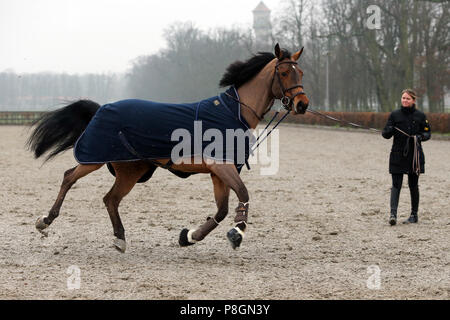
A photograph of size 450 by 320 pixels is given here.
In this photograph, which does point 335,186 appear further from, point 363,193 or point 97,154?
point 97,154

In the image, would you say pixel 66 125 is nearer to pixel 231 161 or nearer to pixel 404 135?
pixel 231 161

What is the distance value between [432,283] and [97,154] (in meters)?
3.23

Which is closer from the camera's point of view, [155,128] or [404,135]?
[155,128]

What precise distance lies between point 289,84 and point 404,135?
2.43 meters

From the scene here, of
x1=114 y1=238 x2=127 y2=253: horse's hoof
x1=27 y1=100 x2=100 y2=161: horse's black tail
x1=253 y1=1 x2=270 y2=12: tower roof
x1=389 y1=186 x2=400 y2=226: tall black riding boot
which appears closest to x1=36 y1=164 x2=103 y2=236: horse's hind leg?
x1=27 y1=100 x2=100 y2=161: horse's black tail

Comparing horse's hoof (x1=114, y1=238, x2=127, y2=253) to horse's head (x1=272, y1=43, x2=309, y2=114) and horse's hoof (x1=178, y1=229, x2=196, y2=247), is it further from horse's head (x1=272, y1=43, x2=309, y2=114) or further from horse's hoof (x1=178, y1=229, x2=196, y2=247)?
horse's head (x1=272, y1=43, x2=309, y2=114)

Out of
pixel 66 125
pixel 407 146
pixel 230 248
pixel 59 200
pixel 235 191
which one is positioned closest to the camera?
pixel 235 191

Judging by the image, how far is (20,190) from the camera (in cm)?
1011

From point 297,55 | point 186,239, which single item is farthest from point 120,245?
point 297,55

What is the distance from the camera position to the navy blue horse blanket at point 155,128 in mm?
5453

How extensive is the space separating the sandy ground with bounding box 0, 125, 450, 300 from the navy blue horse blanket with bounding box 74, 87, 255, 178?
3.18 ft

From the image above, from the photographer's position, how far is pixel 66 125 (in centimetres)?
636

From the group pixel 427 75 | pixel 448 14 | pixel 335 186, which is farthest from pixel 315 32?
pixel 335 186

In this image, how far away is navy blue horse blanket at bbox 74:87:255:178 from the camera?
17.9 feet
